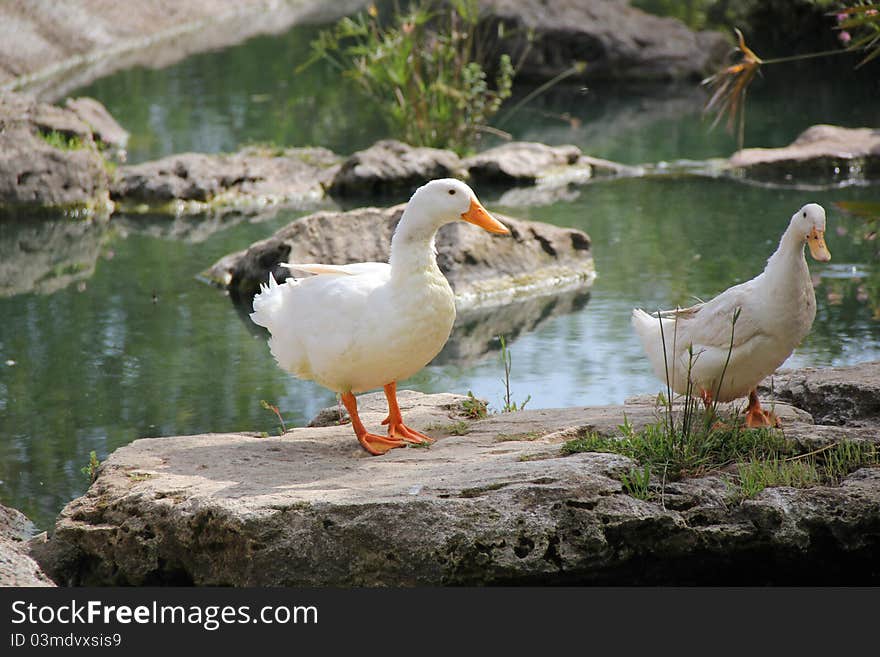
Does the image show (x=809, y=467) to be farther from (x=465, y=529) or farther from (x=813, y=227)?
(x=465, y=529)

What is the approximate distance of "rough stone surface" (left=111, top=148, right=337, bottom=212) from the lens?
1165 cm

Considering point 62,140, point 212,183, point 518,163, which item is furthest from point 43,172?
point 518,163

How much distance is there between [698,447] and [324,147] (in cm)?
1022

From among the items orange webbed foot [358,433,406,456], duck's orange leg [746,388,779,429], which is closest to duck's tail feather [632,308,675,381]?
duck's orange leg [746,388,779,429]

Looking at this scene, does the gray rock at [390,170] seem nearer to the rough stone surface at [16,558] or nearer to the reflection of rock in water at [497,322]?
the reflection of rock in water at [497,322]

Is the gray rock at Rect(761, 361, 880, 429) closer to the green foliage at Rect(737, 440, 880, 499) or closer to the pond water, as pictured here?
the green foliage at Rect(737, 440, 880, 499)

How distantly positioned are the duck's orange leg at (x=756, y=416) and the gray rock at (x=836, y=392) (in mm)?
500

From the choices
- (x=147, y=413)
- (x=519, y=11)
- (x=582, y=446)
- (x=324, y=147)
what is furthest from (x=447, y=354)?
(x=519, y=11)

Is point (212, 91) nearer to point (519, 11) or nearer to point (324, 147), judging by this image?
point (324, 147)

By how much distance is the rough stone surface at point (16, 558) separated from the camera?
12.7 feet

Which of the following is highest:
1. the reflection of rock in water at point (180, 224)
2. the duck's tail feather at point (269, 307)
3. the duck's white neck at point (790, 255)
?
the reflection of rock in water at point (180, 224)

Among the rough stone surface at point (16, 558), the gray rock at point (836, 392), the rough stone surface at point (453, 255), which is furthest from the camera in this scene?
the rough stone surface at point (453, 255)

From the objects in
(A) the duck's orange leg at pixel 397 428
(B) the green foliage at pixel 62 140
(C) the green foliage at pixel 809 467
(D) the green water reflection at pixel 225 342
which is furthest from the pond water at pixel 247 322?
(C) the green foliage at pixel 809 467

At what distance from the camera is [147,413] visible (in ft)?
21.6
